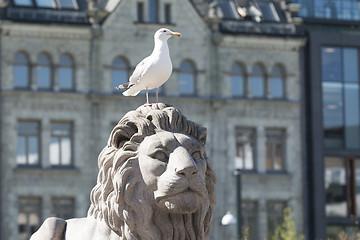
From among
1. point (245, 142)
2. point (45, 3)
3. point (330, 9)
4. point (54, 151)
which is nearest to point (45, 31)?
point (45, 3)

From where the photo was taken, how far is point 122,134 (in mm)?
9148

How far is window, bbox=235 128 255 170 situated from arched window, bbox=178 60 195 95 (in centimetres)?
308

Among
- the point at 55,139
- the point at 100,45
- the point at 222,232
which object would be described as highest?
the point at 100,45

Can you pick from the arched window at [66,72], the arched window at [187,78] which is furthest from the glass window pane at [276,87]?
the arched window at [66,72]

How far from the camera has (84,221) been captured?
950 cm

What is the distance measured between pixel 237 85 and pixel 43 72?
9412 millimetres

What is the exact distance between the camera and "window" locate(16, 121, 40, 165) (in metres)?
52.3

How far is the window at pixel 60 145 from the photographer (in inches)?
2083

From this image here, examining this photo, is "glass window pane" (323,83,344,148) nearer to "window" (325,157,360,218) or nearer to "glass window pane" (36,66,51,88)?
"window" (325,157,360,218)

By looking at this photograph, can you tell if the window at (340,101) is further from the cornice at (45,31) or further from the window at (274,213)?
the cornice at (45,31)

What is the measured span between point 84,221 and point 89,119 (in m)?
44.1

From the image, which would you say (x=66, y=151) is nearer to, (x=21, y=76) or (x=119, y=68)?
(x=21, y=76)

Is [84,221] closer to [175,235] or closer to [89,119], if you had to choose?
[175,235]

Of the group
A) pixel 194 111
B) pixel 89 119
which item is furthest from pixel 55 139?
pixel 194 111
